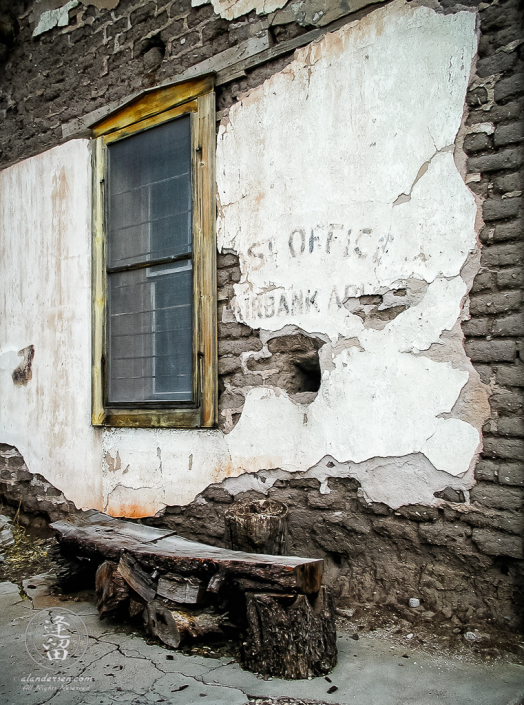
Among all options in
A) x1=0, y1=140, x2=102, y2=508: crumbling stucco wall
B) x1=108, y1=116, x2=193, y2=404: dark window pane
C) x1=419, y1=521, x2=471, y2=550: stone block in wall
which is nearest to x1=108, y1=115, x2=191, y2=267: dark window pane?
x1=108, y1=116, x2=193, y2=404: dark window pane

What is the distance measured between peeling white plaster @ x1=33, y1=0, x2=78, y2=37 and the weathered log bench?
3798 millimetres

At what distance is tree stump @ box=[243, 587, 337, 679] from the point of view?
7.10ft

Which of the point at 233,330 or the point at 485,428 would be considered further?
the point at 233,330

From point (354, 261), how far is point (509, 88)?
40.5 inches

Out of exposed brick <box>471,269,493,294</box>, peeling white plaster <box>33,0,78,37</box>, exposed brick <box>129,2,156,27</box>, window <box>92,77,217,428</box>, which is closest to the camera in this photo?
exposed brick <box>471,269,493,294</box>

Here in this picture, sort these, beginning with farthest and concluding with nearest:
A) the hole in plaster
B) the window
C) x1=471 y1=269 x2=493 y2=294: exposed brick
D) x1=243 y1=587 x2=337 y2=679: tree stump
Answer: the window, the hole in plaster, x1=471 y1=269 x2=493 y2=294: exposed brick, x1=243 y1=587 x2=337 y2=679: tree stump

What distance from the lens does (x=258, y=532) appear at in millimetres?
2641

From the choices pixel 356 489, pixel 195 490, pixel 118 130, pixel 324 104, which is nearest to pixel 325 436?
pixel 356 489

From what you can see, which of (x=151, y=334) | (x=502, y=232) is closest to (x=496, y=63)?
(x=502, y=232)

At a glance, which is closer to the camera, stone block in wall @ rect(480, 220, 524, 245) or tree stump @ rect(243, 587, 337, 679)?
tree stump @ rect(243, 587, 337, 679)

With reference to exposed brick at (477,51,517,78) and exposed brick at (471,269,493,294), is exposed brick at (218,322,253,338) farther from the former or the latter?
exposed brick at (477,51,517,78)

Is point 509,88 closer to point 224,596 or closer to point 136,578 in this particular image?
point 224,596

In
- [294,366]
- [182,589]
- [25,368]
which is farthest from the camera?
[25,368]

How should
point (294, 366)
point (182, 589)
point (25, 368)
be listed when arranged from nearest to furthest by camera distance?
1. point (182, 589)
2. point (294, 366)
3. point (25, 368)
